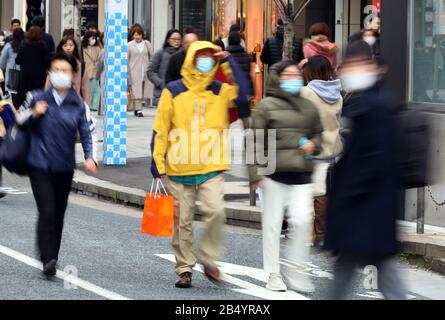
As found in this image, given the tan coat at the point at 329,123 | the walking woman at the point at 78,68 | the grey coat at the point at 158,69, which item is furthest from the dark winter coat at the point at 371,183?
the walking woman at the point at 78,68

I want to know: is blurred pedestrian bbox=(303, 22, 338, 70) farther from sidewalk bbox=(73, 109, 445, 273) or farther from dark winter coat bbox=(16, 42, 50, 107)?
dark winter coat bbox=(16, 42, 50, 107)

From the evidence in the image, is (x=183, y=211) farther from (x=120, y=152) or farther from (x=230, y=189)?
(x=120, y=152)

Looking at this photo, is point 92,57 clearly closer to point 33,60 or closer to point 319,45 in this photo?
point 33,60

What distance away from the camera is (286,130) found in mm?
10461

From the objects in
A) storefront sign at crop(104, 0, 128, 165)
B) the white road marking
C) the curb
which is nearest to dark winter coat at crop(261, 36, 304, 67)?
storefront sign at crop(104, 0, 128, 165)

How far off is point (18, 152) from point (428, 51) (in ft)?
17.9

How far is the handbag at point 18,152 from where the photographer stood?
1061 cm

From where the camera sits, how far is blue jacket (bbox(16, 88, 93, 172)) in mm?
10625

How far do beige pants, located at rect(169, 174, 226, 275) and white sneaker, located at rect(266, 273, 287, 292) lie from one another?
0.46 meters

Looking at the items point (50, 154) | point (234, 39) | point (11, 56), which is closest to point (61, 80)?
point (50, 154)

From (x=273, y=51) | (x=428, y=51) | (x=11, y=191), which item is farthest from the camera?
(x=273, y=51)

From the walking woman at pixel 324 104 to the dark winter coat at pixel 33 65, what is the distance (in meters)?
8.77

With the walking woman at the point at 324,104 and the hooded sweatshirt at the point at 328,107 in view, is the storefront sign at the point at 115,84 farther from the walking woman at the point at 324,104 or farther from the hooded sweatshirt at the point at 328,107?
the hooded sweatshirt at the point at 328,107

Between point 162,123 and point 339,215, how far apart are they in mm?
2856
